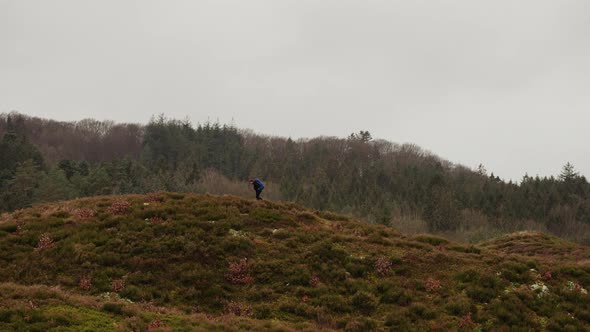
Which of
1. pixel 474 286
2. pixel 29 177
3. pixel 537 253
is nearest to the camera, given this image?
pixel 474 286

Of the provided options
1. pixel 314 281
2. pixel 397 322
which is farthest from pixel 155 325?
pixel 397 322

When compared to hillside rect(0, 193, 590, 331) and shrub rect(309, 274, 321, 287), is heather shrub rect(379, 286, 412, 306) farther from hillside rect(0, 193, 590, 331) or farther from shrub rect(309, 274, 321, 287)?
shrub rect(309, 274, 321, 287)

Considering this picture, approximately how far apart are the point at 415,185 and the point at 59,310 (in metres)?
134

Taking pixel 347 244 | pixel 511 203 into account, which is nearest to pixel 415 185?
pixel 511 203

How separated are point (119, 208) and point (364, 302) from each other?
13747 millimetres

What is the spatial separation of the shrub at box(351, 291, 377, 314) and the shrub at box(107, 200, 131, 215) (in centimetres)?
1286

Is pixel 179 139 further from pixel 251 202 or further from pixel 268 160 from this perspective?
pixel 251 202

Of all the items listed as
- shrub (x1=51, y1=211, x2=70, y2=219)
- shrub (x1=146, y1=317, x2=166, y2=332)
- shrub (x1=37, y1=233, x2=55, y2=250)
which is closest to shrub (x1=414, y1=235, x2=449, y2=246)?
shrub (x1=146, y1=317, x2=166, y2=332)

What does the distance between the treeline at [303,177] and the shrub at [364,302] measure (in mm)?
62612

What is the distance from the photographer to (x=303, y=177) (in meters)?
152

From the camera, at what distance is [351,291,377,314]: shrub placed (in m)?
18.3

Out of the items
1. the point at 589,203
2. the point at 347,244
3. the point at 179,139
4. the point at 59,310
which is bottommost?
the point at 59,310

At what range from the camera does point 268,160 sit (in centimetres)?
16788

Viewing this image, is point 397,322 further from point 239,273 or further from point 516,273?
point 516,273
